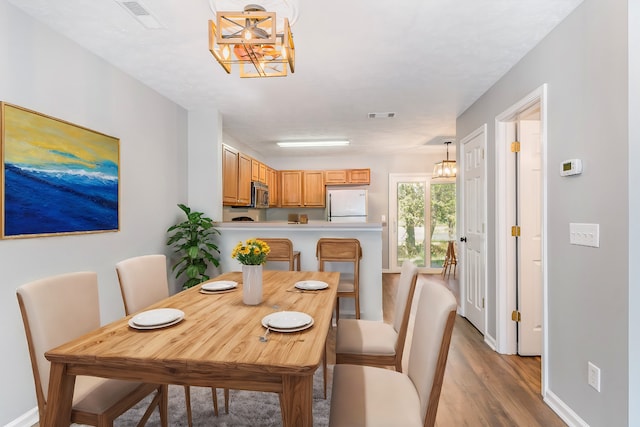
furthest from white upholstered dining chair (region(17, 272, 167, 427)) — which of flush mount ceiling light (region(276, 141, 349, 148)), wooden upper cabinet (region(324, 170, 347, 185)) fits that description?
wooden upper cabinet (region(324, 170, 347, 185))

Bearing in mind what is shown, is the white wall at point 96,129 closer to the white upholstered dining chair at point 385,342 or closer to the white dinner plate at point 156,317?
the white dinner plate at point 156,317

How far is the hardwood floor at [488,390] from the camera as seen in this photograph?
2049 mm

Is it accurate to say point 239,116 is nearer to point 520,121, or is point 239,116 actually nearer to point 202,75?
point 202,75

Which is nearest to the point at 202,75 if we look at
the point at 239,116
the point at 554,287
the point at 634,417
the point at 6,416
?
the point at 239,116

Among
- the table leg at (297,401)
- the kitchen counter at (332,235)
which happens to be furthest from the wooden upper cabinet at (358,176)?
the table leg at (297,401)

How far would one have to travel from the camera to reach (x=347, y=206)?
6.48m

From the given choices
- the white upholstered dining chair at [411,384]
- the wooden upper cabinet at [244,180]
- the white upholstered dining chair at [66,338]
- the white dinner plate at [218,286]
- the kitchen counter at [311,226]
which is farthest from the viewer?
the wooden upper cabinet at [244,180]

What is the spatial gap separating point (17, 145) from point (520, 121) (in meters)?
3.76

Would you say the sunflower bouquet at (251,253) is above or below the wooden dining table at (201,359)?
above

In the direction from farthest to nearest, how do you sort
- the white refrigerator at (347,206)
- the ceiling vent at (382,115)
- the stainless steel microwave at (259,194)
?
1. the white refrigerator at (347,206)
2. the stainless steel microwave at (259,194)
3. the ceiling vent at (382,115)

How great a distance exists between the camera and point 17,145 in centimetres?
197

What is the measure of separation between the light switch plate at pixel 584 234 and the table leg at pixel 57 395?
253cm

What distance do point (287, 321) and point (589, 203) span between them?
1.81 metres

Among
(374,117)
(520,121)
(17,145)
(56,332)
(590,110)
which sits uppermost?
(374,117)
